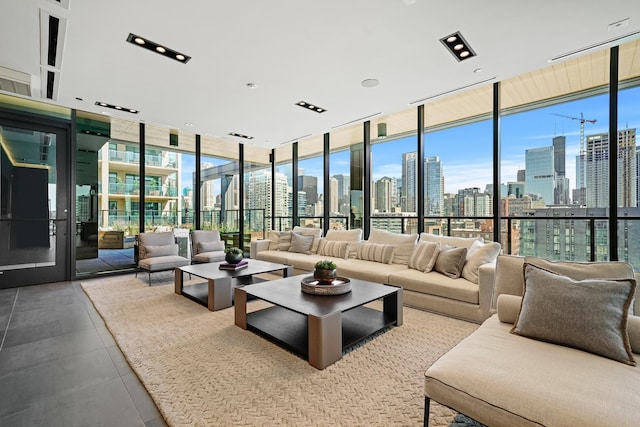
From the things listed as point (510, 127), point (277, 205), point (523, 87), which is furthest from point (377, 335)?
point (277, 205)

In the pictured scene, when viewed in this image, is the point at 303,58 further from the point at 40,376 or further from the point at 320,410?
the point at 40,376

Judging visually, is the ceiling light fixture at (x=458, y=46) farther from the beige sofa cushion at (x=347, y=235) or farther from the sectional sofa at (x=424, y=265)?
the beige sofa cushion at (x=347, y=235)

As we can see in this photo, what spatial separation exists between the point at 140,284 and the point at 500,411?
5.09m

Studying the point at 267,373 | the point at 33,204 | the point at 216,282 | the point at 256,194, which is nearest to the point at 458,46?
the point at 267,373

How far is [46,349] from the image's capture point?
257cm

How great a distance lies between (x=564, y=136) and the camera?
12.7ft

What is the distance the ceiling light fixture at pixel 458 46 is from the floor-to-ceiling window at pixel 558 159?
1.34m

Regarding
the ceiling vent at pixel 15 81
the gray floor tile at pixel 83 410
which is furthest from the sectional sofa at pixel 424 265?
the ceiling vent at pixel 15 81

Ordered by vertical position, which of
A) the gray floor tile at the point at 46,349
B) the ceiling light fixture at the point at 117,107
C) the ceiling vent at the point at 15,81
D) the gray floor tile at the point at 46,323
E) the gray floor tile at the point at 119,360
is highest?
the ceiling light fixture at the point at 117,107

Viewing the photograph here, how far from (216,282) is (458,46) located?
145 inches

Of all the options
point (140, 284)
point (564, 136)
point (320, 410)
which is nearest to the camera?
point (320, 410)

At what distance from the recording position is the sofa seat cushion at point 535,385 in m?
1.16

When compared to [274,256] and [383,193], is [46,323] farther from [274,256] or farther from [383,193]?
[383,193]

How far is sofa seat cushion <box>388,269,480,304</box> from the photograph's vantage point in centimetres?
314
